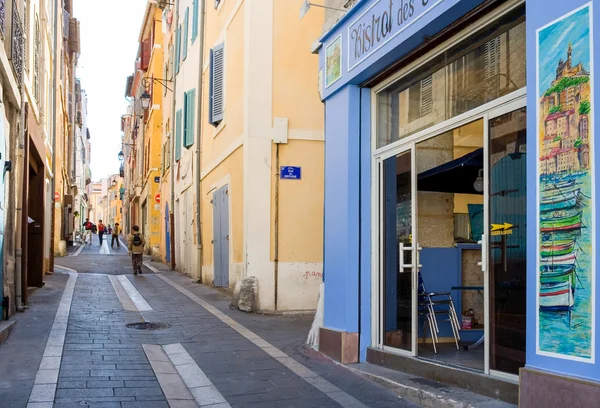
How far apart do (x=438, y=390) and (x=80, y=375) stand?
3.32 metres

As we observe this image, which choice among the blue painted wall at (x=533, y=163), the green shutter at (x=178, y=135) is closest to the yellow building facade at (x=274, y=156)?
the blue painted wall at (x=533, y=163)

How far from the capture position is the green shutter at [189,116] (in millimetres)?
19219

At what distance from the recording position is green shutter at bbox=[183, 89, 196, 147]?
19219 millimetres

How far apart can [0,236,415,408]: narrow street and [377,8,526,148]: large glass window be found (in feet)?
8.67

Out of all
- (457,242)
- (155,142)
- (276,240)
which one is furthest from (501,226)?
(155,142)

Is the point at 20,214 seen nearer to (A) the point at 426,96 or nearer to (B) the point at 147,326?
(B) the point at 147,326

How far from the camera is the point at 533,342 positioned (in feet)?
14.8

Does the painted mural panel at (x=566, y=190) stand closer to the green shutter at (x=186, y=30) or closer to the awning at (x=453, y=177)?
the awning at (x=453, y=177)

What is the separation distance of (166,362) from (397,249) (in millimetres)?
2758

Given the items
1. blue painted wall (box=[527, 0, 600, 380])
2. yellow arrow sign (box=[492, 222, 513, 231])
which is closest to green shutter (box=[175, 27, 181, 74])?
yellow arrow sign (box=[492, 222, 513, 231])

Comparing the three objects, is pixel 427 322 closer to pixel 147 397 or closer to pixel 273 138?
pixel 147 397

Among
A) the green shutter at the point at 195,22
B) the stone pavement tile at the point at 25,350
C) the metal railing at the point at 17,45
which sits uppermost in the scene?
the green shutter at the point at 195,22

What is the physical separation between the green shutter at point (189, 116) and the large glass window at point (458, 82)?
1225 centimetres

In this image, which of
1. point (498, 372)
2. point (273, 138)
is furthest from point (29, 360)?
point (273, 138)
